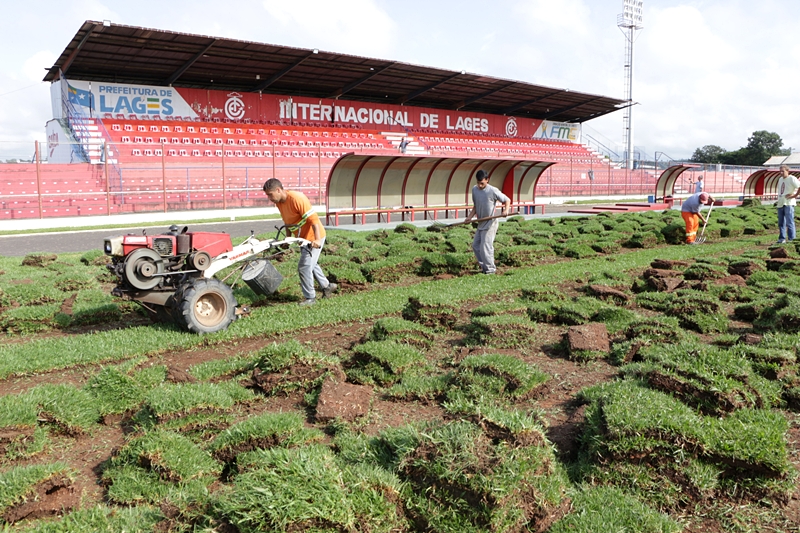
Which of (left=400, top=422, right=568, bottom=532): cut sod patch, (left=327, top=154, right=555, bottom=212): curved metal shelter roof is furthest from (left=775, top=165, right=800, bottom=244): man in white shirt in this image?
(left=400, top=422, right=568, bottom=532): cut sod patch

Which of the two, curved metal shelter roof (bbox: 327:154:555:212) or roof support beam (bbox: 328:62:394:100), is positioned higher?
roof support beam (bbox: 328:62:394:100)

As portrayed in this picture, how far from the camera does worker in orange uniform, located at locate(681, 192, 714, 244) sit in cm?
1461

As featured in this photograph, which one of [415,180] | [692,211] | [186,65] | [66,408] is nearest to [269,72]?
[186,65]

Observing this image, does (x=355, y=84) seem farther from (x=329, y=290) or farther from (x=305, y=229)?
(x=305, y=229)

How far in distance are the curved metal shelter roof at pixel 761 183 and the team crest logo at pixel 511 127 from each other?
60.8ft

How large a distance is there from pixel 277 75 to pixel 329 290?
29.5 metres

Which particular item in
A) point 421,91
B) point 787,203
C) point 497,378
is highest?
point 421,91

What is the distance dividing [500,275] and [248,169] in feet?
65.5

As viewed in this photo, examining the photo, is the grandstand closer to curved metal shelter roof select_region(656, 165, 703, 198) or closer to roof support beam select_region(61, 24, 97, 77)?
roof support beam select_region(61, 24, 97, 77)

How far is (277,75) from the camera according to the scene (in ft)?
117

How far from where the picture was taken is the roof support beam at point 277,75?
111 ft

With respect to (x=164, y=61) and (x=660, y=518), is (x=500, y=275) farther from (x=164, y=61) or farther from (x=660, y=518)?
(x=164, y=61)

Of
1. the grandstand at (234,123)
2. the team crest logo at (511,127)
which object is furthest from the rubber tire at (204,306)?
the team crest logo at (511,127)

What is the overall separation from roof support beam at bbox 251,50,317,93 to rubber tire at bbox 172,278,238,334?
93.8 ft
